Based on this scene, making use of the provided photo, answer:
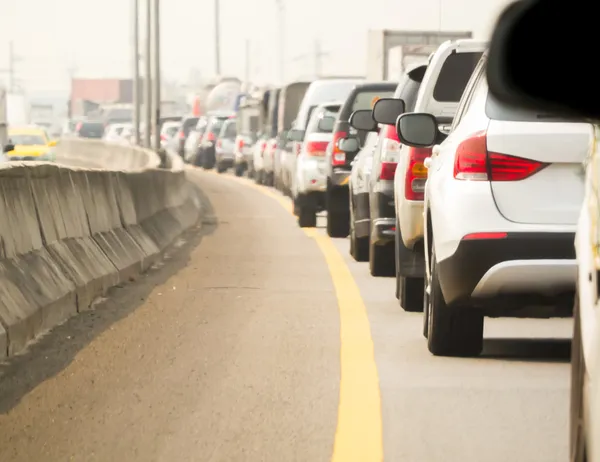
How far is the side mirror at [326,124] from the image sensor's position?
73.2 ft

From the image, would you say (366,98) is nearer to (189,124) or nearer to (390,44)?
(390,44)

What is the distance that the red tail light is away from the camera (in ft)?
35.4

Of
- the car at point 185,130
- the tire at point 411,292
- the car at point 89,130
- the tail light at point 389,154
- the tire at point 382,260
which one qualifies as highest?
the tail light at point 389,154

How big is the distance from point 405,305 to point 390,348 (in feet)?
6.95

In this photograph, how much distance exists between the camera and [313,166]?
22.4 metres

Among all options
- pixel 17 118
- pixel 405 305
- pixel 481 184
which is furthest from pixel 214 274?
pixel 17 118

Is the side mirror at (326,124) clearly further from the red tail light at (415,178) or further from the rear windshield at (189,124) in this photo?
the rear windshield at (189,124)

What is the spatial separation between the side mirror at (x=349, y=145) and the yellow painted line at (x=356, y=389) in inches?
211

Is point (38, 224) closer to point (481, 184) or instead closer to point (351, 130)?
point (481, 184)

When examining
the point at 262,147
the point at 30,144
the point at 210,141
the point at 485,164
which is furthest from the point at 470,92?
the point at 210,141

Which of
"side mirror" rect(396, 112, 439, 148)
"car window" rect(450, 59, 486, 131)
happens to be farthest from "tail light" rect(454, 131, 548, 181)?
"side mirror" rect(396, 112, 439, 148)

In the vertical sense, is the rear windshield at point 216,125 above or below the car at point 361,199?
below

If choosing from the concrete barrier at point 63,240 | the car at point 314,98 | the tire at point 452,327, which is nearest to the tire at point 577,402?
the tire at point 452,327

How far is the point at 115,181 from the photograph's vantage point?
14.7 meters
